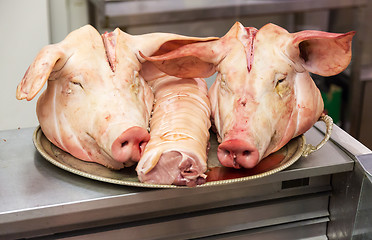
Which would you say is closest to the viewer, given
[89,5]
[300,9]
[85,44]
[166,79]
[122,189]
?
[122,189]

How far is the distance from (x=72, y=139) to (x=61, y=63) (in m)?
0.20

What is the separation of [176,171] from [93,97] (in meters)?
0.30

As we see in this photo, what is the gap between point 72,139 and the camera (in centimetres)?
119

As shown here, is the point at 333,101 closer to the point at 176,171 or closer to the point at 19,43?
the point at 19,43

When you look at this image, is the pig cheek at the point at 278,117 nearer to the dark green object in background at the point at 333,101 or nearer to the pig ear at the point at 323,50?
the pig ear at the point at 323,50

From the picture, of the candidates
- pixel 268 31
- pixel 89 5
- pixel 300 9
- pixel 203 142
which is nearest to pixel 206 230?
pixel 203 142

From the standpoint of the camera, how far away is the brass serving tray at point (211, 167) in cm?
110

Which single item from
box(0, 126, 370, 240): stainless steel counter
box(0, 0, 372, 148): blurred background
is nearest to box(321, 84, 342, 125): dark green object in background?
box(0, 0, 372, 148): blurred background

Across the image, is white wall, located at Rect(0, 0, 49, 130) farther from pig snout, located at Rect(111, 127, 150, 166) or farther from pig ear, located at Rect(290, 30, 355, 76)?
pig ear, located at Rect(290, 30, 355, 76)

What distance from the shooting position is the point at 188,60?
4.36 ft

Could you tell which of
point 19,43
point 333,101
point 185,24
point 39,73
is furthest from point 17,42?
point 333,101

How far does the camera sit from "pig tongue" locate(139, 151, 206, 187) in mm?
1061

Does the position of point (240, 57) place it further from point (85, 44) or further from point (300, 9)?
point (300, 9)

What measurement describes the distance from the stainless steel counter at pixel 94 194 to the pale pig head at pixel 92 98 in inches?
3.5
